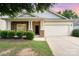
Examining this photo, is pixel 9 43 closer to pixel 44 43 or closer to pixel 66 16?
pixel 44 43

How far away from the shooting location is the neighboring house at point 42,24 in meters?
10.9

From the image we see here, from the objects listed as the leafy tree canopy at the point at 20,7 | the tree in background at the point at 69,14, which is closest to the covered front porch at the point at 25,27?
the leafy tree canopy at the point at 20,7

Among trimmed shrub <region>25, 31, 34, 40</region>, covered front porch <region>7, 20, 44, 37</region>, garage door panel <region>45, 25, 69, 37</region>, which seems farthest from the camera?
garage door panel <region>45, 25, 69, 37</region>

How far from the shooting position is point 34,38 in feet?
39.3

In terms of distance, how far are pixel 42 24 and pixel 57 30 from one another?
102 centimetres

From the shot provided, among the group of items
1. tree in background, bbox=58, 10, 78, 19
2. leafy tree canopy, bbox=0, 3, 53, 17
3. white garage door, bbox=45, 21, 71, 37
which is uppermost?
leafy tree canopy, bbox=0, 3, 53, 17

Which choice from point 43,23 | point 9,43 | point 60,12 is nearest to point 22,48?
point 9,43

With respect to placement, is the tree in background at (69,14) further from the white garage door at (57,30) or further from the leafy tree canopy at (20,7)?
the leafy tree canopy at (20,7)

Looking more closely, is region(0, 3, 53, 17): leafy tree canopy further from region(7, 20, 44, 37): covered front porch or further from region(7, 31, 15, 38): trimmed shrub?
region(7, 31, 15, 38): trimmed shrub

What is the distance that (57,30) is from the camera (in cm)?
1180

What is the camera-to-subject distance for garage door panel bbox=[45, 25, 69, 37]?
1158 cm

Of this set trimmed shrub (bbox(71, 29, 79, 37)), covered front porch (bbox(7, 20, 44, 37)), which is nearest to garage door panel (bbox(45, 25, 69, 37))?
trimmed shrub (bbox(71, 29, 79, 37))

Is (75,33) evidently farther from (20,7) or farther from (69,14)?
(20,7)

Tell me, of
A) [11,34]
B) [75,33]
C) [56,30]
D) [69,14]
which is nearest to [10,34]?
[11,34]
